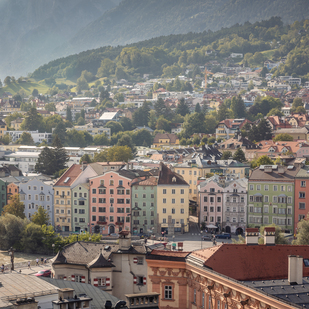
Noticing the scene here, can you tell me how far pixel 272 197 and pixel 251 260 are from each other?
4560 centimetres

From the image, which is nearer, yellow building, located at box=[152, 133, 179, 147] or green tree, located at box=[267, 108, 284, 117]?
yellow building, located at box=[152, 133, 179, 147]

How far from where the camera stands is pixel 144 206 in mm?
82438

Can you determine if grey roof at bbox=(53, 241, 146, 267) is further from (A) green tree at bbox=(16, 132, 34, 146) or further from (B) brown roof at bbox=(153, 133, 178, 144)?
(A) green tree at bbox=(16, 132, 34, 146)

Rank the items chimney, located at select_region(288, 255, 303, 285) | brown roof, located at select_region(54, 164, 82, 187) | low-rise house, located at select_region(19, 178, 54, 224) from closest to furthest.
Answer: chimney, located at select_region(288, 255, 303, 285) < brown roof, located at select_region(54, 164, 82, 187) < low-rise house, located at select_region(19, 178, 54, 224)

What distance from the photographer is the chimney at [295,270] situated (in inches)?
1163

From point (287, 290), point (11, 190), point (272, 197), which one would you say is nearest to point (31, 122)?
point (11, 190)

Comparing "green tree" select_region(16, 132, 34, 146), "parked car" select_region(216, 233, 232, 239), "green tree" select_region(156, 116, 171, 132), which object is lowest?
"parked car" select_region(216, 233, 232, 239)

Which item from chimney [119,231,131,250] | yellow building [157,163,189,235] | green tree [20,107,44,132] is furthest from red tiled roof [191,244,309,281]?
green tree [20,107,44,132]

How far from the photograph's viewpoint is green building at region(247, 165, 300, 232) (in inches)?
3036

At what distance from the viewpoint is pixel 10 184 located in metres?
91.8

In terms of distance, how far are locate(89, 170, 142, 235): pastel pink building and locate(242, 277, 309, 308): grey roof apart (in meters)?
52.8

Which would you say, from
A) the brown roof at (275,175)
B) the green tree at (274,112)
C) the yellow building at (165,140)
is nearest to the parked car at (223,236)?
the brown roof at (275,175)

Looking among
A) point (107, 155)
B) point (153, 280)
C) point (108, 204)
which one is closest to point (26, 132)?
point (107, 155)

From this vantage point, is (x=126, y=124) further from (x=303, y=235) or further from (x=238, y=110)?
(x=303, y=235)
